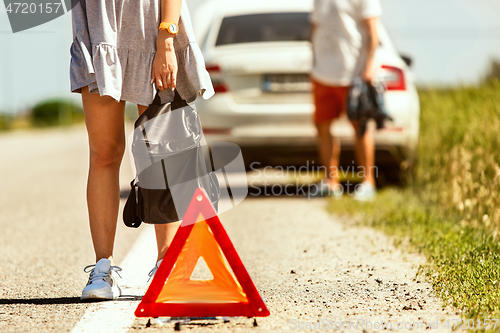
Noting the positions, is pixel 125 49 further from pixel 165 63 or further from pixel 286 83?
pixel 286 83

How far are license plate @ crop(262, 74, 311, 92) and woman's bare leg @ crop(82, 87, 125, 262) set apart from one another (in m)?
3.13

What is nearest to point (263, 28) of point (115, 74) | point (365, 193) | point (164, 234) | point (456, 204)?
point (365, 193)

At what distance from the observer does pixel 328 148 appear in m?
6.27

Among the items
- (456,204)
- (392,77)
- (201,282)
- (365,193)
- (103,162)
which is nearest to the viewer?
(201,282)

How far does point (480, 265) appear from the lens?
A: 3.26 m

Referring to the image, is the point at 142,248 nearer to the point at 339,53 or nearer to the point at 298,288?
the point at 298,288

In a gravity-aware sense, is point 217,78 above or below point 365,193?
above

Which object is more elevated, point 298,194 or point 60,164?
point 298,194

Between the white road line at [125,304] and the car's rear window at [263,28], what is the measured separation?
2.93 meters

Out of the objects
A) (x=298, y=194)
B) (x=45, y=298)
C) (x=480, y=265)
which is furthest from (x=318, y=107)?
(x=45, y=298)

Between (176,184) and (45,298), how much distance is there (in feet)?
2.77

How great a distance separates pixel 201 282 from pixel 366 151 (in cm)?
376

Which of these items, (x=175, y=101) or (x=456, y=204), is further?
(x=456, y=204)

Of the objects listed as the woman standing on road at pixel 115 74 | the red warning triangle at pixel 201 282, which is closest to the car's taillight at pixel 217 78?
the woman standing on road at pixel 115 74
